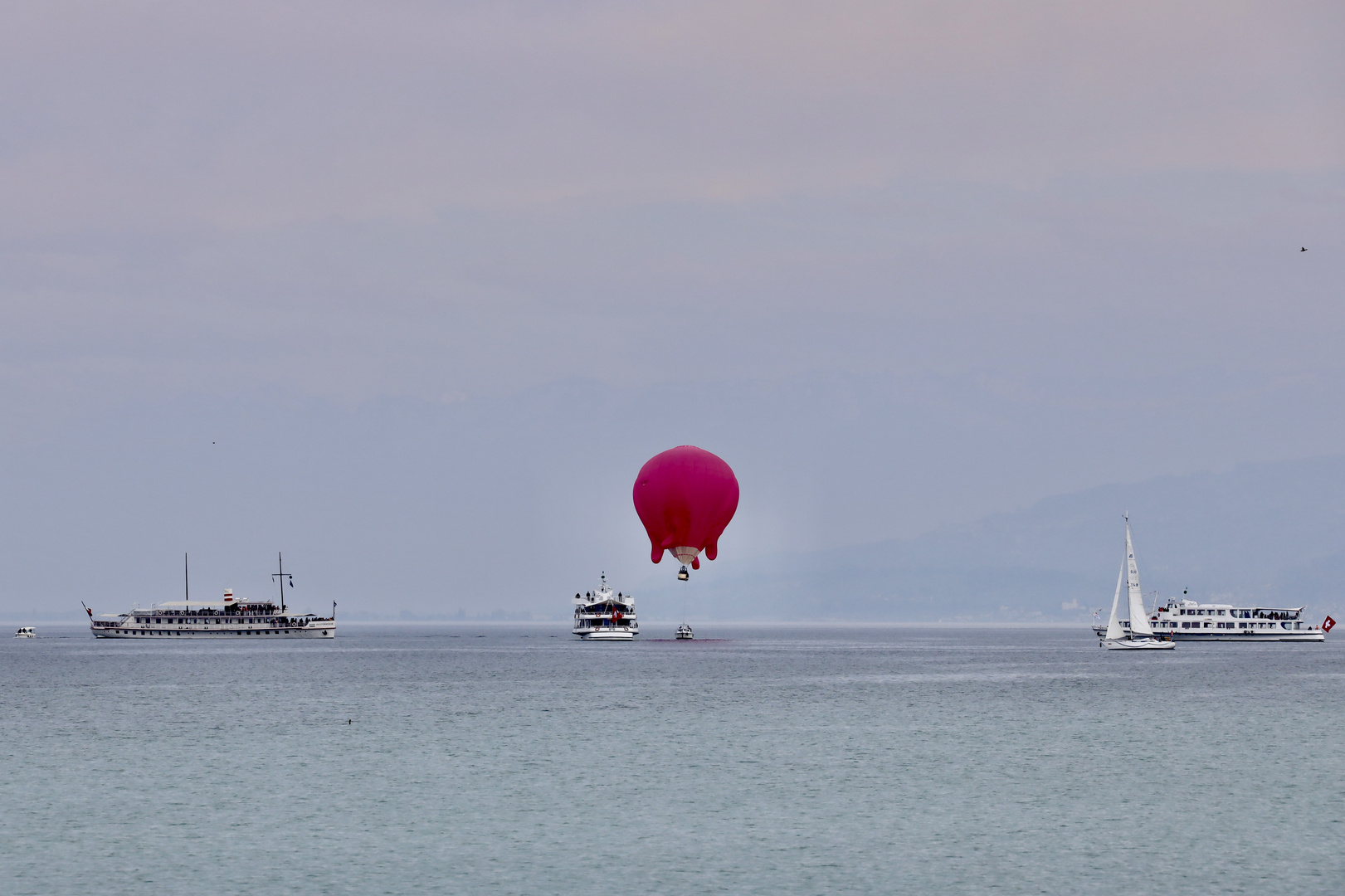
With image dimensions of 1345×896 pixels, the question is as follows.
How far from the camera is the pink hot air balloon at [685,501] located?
6358 inches

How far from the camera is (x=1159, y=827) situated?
48219 millimetres

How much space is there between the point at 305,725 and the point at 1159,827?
54.5m

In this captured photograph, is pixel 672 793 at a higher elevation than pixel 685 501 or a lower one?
lower

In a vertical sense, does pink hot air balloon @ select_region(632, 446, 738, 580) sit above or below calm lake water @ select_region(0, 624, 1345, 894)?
above

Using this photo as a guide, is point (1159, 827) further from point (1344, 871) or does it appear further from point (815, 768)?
point (815, 768)

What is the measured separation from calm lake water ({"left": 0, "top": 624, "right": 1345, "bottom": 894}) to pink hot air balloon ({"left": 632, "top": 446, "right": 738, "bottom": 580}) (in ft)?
166

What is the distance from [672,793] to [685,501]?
104894mm

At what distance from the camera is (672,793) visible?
5678cm

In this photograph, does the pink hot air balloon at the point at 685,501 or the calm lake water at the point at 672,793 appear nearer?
the calm lake water at the point at 672,793

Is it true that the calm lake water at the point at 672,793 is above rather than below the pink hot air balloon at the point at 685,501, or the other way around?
below

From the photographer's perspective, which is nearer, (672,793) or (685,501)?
(672,793)

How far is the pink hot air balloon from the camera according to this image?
530 ft

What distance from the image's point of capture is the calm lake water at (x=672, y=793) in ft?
136

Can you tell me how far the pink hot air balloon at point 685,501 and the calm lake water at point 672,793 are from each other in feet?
166
